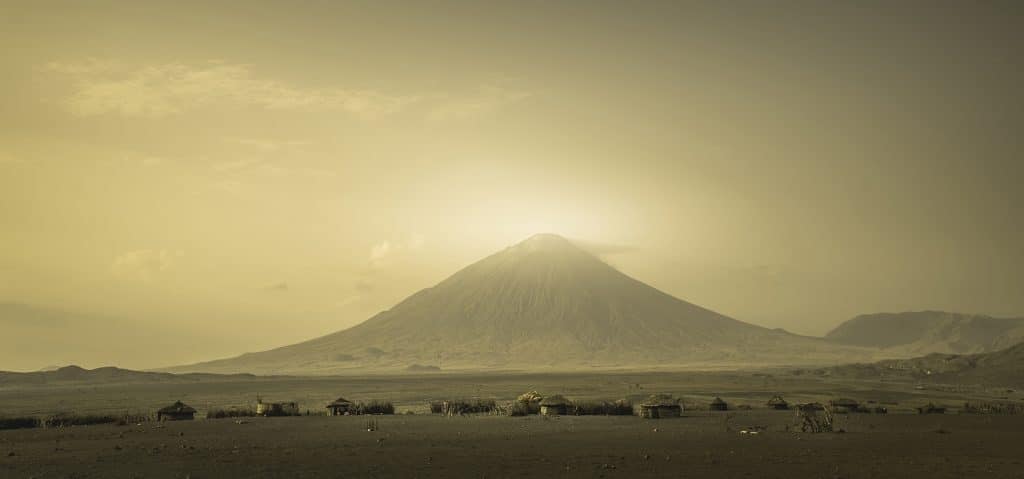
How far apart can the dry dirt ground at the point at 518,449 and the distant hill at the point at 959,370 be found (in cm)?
4809

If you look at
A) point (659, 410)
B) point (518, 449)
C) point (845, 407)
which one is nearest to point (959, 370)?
point (845, 407)

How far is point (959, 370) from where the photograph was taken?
90.8 meters

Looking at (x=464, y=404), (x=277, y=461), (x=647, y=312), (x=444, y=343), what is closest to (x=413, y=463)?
(x=277, y=461)

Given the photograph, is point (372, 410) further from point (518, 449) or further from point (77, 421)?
point (518, 449)

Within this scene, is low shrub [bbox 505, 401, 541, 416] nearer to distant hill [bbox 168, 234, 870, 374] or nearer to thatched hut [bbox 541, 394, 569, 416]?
thatched hut [bbox 541, 394, 569, 416]

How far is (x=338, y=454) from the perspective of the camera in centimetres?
2633

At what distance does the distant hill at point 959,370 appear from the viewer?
81.3m

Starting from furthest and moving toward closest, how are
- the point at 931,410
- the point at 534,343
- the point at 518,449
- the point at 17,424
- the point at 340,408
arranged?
the point at 534,343 → the point at 931,410 → the point at 340,408 → the point at 17,424 → the point at 518,449

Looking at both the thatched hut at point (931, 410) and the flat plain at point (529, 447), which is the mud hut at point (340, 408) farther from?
the thatched hut at point (931, 410)

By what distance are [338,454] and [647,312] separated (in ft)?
Answer: 574

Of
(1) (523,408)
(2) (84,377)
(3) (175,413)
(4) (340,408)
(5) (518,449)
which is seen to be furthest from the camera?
(2) (84,377)

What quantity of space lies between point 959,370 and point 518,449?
77.6 meters

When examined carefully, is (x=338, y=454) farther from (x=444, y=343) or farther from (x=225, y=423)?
(x=444, y=343)

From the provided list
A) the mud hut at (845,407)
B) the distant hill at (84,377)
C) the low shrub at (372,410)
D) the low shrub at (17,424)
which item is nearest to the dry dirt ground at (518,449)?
the low shrub at (17,424)
